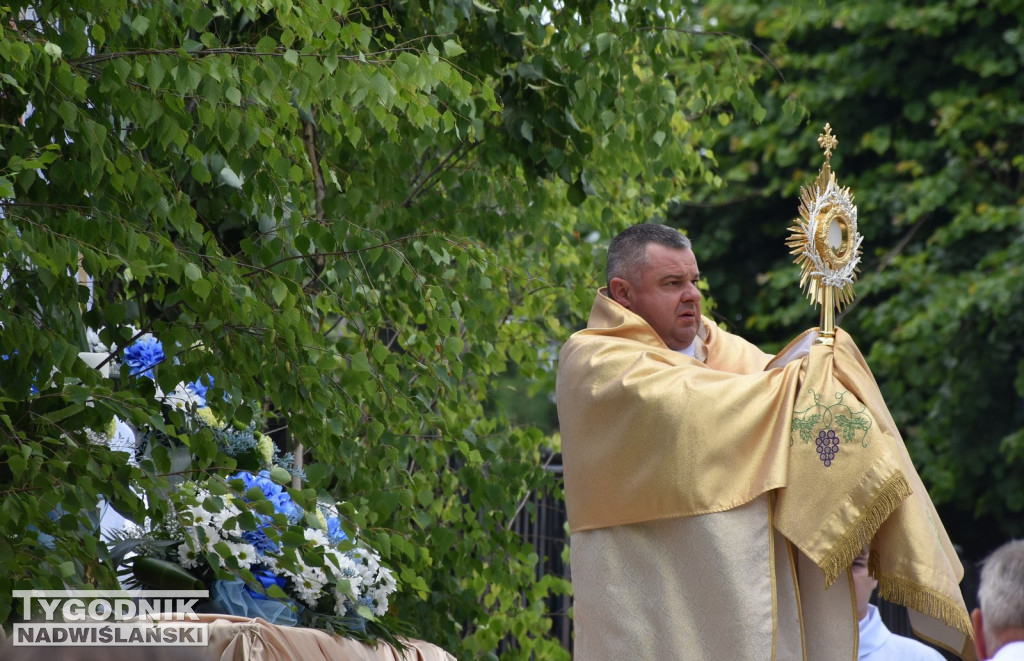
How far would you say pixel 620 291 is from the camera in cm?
463

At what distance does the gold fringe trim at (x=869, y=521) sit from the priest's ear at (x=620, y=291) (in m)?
1.04

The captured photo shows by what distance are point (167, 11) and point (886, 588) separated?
8.81ft

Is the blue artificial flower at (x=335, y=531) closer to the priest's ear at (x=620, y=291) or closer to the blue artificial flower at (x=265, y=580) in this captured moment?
the blue artificial flower at (x=265, y=580)

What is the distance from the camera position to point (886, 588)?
401 cm

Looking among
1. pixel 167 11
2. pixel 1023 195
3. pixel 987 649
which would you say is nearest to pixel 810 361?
pixel 987 649

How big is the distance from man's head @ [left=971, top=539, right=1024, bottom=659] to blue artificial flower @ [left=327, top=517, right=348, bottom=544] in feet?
6.63

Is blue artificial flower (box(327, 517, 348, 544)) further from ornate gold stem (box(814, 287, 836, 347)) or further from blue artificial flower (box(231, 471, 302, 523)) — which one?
ornate gold stem (box(814, 287, 836, 347))

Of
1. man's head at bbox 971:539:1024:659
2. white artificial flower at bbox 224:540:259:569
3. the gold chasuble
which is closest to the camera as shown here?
man's head at bbox 971:539:1024:659

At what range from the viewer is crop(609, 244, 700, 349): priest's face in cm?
454

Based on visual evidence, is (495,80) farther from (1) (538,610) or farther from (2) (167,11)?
(1) (538,610)

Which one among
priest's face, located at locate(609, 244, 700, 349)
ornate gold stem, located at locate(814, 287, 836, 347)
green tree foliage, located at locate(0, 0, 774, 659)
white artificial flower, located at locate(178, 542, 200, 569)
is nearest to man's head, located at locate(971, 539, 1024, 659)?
ornate gold stem, located at locate(814, 287, 836, 347)

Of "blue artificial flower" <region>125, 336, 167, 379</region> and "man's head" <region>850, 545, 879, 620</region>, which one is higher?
"blue artificial flower" <region>125, 336, 167, 379</region>

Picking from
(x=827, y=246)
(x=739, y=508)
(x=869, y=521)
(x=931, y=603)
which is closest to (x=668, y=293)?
(x=827, y=246)

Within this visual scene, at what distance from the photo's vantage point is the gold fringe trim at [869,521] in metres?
3.95
